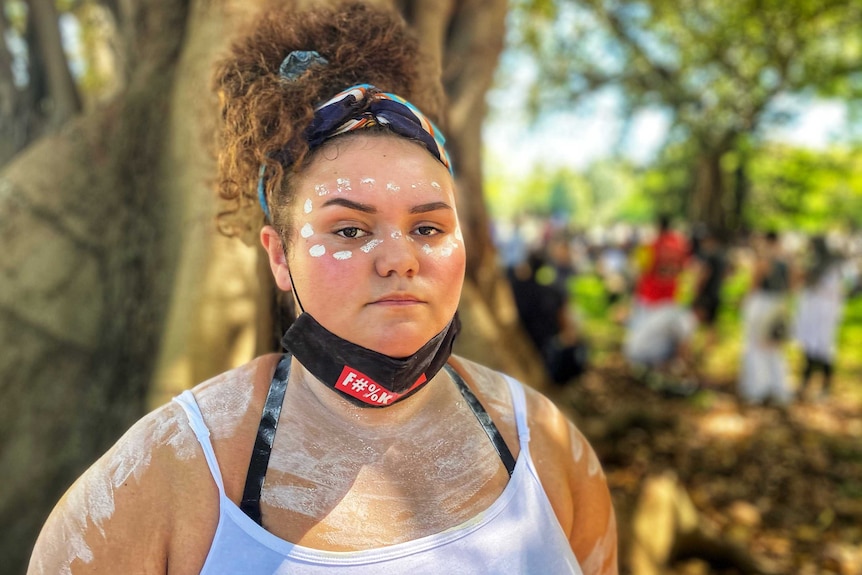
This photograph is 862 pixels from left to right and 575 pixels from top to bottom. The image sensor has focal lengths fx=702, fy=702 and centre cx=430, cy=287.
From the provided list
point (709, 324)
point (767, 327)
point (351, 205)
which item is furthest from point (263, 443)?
point (709, 324)

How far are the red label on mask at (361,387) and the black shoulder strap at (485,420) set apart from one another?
233 millimetres

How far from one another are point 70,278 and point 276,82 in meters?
2.03

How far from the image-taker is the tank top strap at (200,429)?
1.26 m

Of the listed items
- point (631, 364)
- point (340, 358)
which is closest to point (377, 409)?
point (340, 358)

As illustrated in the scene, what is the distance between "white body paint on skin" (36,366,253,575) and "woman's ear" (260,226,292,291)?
240mm

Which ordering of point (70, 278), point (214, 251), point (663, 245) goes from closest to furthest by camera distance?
point (214, 251), point (70, 278), point (663, 245)

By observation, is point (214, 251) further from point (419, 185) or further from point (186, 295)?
point (419, 185)

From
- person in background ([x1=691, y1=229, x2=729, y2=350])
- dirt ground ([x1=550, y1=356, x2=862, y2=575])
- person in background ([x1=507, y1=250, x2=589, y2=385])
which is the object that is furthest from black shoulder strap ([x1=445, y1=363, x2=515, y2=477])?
person in background ([x1=691, y1=229, x2=729, y2=350])

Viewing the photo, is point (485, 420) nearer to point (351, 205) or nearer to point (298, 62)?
point (351, 205)

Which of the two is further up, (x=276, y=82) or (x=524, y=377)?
(x=276, y=82)

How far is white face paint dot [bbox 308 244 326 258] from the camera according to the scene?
4.33 feet

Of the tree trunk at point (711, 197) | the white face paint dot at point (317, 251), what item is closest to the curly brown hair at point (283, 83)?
the white face paint dot at point (317, 251)

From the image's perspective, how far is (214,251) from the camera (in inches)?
99.3

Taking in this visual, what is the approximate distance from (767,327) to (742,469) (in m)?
1.97
